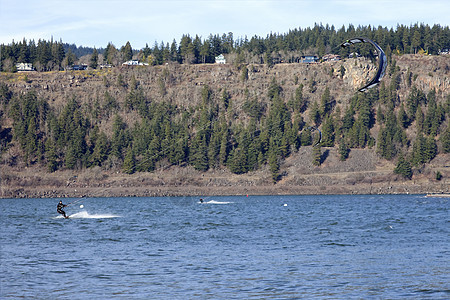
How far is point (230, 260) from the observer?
29.2 metres

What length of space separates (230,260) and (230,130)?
9672 centimetres

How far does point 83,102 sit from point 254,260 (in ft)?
389

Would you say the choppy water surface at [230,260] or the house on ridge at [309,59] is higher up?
the house on ridge at [309,59]

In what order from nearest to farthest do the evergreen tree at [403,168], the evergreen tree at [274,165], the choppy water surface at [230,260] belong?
1. the choppy water surface at [230,260]
2. the evergreen tree at [403,168]
3. the evergreen tree at [274,165]

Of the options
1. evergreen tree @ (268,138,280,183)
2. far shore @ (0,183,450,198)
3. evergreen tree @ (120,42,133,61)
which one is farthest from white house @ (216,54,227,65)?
far shore @ (0,183,450,198)

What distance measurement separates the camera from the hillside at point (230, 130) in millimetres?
113125

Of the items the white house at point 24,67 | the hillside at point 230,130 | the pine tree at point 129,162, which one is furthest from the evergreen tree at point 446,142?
the white house at point 24,67

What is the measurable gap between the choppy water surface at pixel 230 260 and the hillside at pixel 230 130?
63950 mm

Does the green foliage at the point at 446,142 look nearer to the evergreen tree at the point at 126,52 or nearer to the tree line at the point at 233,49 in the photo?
the tree line at the point at 233,49

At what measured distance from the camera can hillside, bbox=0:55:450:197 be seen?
113 metres

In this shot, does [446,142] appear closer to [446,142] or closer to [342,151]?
[446,142]

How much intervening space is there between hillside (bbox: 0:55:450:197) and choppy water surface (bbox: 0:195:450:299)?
6395 cm

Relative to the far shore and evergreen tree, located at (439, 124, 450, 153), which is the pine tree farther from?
evergreen tree, located at (439, 124, 450, 153)

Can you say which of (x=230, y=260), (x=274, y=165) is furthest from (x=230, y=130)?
(x=230, y=260)
